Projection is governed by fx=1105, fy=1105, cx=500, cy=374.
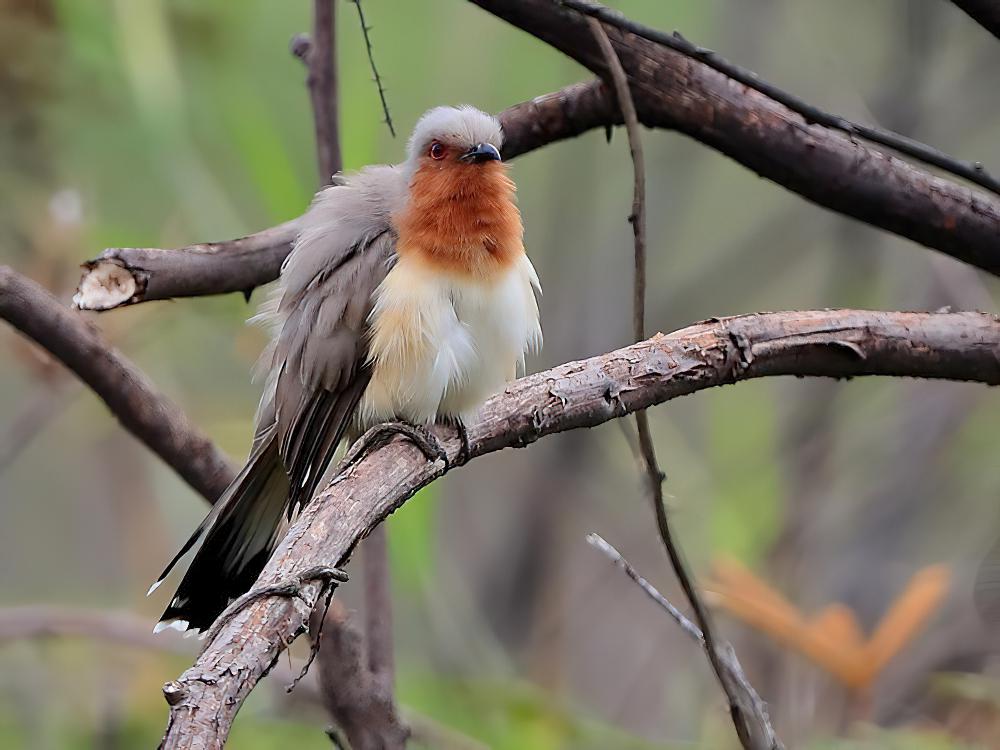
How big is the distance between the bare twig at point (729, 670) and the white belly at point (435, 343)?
1.25ft

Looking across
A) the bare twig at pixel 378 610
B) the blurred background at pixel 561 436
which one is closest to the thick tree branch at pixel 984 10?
the blurred background at pixel 561 436

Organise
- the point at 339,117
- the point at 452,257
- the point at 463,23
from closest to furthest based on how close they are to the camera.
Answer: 1. the point at 452,257
2. the point at 339,117
3. the point at 463,23

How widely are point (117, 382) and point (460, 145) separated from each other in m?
0.83

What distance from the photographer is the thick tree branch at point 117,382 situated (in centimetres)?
192

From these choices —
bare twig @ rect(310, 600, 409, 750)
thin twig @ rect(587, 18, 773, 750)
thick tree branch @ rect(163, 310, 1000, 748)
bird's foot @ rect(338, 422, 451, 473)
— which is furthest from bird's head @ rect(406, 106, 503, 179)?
bare twig @ rect(310, 600, 409, 750)

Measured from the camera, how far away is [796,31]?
4570 millimetres

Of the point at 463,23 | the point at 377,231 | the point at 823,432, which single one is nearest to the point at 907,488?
the point at 823,432

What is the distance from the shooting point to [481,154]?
225cm

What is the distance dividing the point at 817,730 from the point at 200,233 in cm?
210

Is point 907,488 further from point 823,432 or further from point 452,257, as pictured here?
point 452,257

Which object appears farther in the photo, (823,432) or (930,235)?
(823,432)

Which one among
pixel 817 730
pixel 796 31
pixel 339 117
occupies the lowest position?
pixel 817 730

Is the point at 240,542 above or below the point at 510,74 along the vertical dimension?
below

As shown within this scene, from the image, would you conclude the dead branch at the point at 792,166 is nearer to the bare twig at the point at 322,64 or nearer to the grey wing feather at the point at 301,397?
the grey wing feather at the point at 301,397
